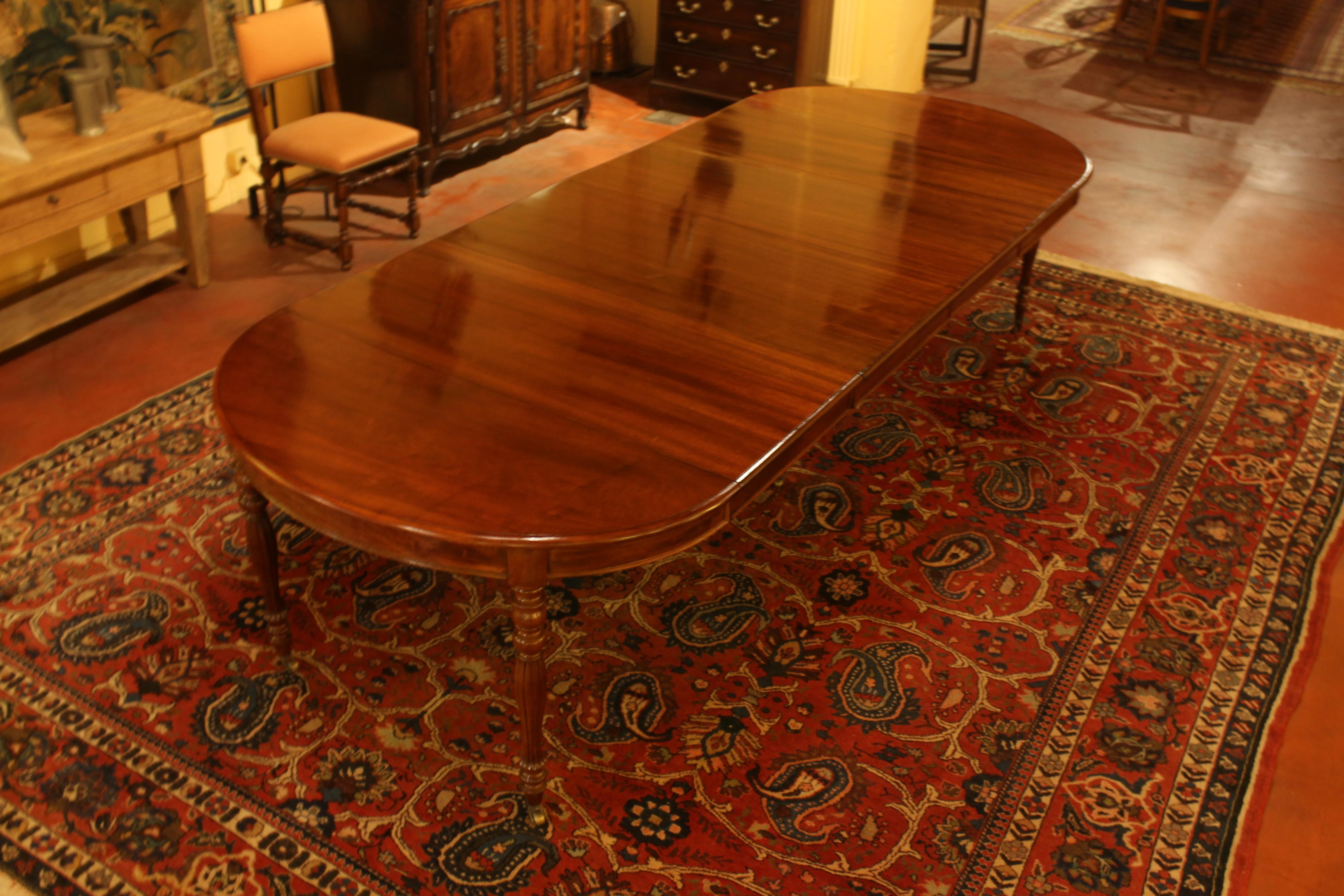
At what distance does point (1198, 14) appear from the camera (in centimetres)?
737

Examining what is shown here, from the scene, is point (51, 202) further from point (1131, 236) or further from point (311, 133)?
point (1131, 236)

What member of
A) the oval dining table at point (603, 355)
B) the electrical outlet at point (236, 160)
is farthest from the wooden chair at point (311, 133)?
the oval dining table at point (603, 355)

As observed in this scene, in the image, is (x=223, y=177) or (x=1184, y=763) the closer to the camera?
(x=1184, y=763)

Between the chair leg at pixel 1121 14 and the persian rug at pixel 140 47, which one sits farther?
the chair leg at pixel 1121 14

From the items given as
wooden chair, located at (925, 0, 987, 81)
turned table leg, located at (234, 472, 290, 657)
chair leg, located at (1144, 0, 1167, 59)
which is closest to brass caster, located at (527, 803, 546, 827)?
turned table leg, located at (234, 472, 290, 657)

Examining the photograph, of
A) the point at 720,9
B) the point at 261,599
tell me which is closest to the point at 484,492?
the point at 261,599

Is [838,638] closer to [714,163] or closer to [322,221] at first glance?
[714,163]

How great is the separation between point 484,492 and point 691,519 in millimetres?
375

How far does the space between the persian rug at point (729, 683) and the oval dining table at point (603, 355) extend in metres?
0.24

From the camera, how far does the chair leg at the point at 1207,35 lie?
24.0 feet

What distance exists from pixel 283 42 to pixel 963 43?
4961 millimetres

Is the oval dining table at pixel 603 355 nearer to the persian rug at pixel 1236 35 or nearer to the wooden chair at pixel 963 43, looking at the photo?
the wooden chair at pixel 963 43

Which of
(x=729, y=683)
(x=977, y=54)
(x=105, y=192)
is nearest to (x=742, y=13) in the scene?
(x=977, y=54)

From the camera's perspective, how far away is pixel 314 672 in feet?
8.38
